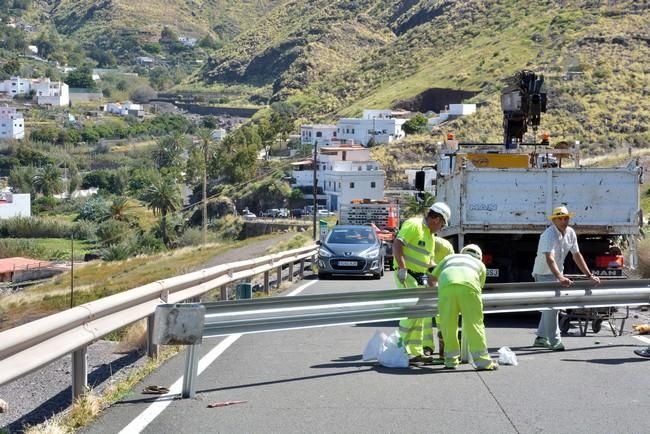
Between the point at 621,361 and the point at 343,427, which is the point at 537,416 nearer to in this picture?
the point at 343,427

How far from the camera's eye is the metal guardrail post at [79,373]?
26.2 feet

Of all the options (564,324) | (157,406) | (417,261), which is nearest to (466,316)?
(417,261)

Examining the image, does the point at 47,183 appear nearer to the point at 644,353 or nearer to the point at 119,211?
the point at 119,211

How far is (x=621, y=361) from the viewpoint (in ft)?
33.8

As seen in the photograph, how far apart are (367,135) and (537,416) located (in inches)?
3834

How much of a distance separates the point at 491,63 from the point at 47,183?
181 feet

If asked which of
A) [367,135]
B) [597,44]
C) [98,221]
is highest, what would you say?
[597,44]

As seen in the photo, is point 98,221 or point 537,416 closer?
point 537,416

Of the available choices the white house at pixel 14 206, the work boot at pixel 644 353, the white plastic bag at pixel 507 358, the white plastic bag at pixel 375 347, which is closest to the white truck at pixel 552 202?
the work boot at pixel 644 353

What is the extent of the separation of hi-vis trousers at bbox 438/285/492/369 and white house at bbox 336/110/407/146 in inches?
3620

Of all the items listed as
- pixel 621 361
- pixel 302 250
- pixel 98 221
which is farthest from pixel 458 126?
pixel 621 361

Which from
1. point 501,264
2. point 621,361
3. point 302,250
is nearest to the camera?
point 621,361

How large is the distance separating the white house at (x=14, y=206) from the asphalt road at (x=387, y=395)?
90.5 metres

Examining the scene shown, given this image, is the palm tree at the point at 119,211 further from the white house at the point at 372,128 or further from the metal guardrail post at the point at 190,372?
the metal guardrail post at the point at 190,372
